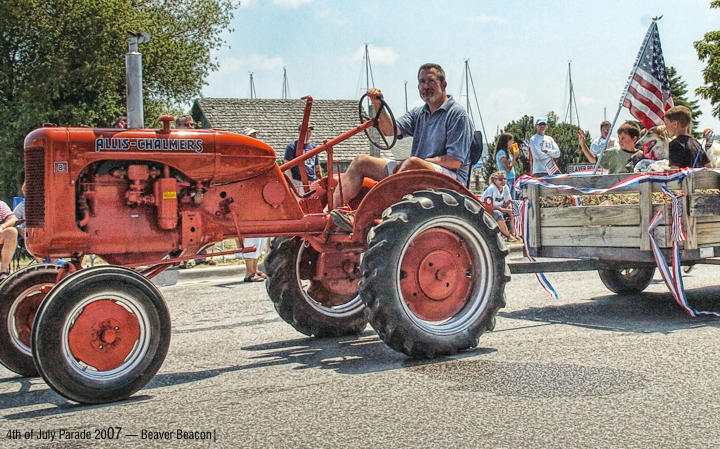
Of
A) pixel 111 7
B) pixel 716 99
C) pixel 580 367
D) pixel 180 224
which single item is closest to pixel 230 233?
pixel 180 224

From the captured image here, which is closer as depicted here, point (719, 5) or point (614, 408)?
point (614, 408)

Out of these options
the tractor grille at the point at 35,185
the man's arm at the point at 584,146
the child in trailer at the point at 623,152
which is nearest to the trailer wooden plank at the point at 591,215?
the child in trailer at the point at 623,152

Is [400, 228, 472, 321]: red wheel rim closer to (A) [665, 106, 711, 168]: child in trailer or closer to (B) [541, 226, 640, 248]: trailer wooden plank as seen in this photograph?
(B) [541, 226, 640, 248]: trailer wooden plank

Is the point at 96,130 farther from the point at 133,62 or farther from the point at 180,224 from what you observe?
the point at 133,62

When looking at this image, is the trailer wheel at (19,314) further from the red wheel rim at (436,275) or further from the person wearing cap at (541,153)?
the person wearing cap at (541,153)

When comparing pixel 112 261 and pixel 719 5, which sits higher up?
pixel 719 5

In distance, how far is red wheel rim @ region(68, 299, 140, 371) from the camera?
175 inches

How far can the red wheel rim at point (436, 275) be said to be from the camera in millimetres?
5684

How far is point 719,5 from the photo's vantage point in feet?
140

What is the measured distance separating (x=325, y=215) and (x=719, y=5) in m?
42.7

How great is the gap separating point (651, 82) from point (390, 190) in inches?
193

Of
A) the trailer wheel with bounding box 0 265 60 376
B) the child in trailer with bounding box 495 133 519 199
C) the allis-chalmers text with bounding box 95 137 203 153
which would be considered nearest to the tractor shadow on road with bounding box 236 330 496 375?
the trailer wheel with bounding box 0 265 60 376

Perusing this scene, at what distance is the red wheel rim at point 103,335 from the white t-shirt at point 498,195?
34.8 feet

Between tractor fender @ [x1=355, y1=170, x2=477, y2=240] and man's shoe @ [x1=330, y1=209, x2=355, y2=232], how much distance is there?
0.16 feet
